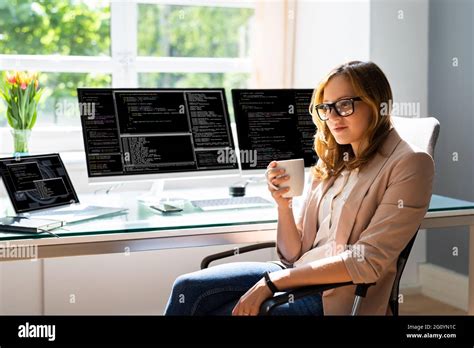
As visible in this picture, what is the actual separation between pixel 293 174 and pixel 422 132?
0.43 m

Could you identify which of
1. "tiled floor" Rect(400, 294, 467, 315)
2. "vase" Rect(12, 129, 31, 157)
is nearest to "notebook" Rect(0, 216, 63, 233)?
"vase" Rect(12, 129, 31, 157)

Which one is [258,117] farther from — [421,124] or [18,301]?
[18,301]

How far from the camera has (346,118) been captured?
5.96 feet

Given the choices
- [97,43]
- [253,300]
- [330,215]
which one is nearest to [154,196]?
[330,215]

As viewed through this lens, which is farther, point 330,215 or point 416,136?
point 416,136

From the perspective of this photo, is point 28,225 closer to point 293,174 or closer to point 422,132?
point 293,174

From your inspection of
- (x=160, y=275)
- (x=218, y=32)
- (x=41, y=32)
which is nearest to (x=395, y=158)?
(x=160, y=275)

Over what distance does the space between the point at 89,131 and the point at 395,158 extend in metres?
1.19

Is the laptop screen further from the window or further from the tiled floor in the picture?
the tiled floor

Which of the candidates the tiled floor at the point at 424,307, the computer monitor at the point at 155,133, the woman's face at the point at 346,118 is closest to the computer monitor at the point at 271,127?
the computer monitor at the point at 155,133

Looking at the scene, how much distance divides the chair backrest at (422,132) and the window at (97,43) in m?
1.64

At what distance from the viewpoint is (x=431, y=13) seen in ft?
11.1

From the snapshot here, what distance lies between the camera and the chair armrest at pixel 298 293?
5.26ft

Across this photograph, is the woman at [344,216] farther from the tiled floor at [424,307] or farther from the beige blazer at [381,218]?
the tiled floor at [424,307]
